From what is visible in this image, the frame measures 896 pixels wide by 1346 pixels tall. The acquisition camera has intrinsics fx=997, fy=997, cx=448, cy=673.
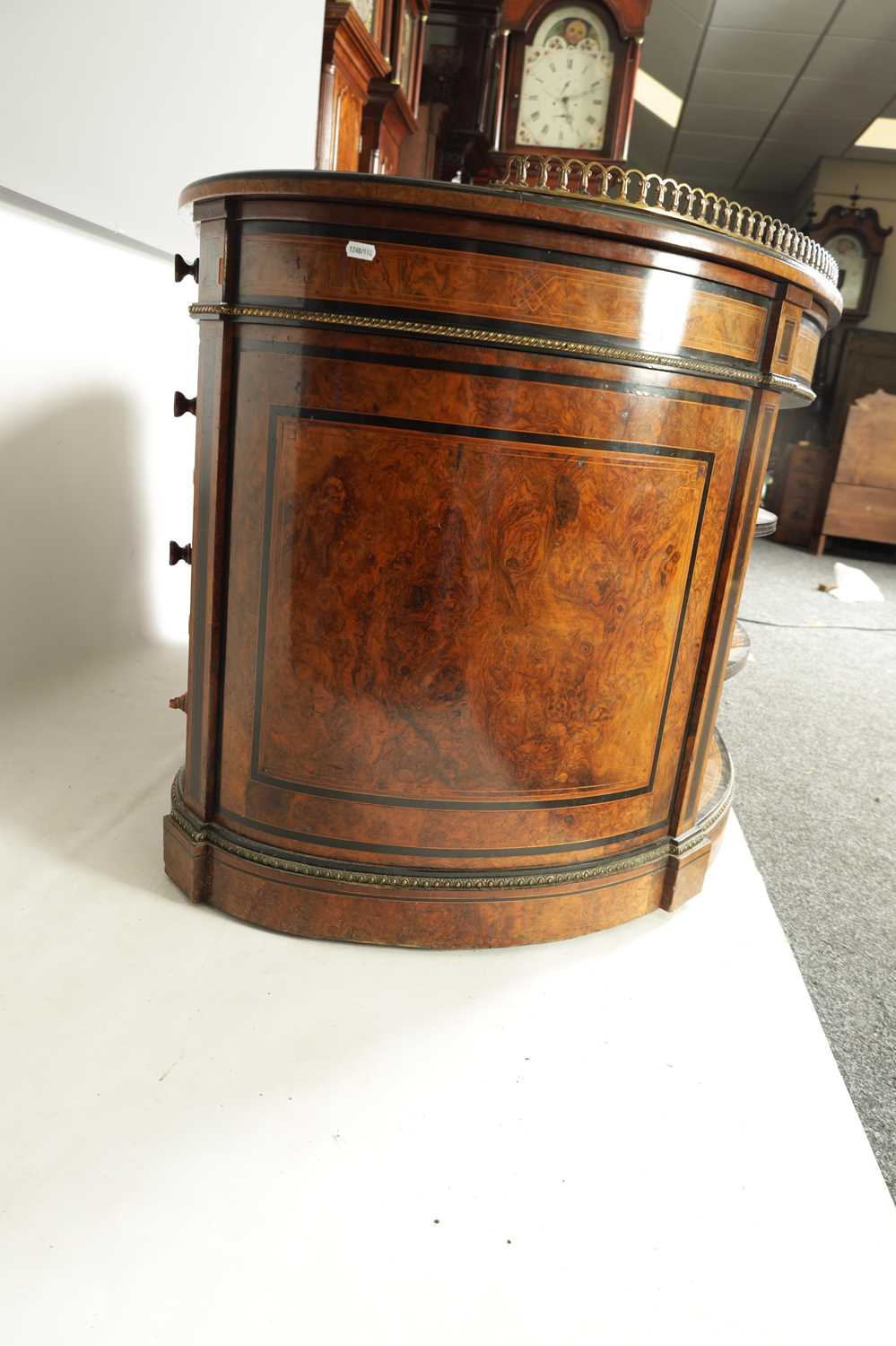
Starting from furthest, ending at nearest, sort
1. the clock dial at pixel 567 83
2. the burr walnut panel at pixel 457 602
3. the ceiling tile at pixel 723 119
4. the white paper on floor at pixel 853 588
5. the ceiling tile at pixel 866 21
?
the ceiling tile at pixel 723 119
the ceiling tile at pixel 866 21
the white paper on floor at pixel 853 588
the clock dial at pixel 567 83
the burr walnut panel at pixel 457 602

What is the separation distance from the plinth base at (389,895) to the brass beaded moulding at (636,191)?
111 cm

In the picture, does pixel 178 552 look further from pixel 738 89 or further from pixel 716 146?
pixel 716 146

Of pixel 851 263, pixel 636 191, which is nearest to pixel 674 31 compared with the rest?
pixel 851 263

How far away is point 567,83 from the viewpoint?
501 cm

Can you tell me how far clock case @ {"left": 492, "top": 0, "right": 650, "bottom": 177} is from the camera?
4.82m

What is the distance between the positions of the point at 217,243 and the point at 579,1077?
1418 millimetres

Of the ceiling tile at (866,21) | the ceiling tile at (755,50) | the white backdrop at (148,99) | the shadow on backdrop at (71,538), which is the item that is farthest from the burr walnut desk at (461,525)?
the ceiling tile at (755,50)

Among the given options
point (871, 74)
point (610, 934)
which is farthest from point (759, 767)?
point (871, 74)

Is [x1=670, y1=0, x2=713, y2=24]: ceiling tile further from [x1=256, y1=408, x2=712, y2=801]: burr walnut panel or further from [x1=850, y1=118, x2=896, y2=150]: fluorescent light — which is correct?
[x1=256, y1=408, x2=712, y2=801]: burr walnut panel

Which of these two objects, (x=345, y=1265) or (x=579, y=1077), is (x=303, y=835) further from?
(x=345, y=1265)

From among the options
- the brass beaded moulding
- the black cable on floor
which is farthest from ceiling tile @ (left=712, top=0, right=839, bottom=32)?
the brass beaded moulding

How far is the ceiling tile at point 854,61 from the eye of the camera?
6969 millimetres

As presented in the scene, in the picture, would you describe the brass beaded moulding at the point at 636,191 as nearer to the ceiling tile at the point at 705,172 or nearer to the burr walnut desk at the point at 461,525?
the burr walnut desk at the point at 461,525

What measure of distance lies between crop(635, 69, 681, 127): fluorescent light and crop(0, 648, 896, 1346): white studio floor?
28.3 feet
